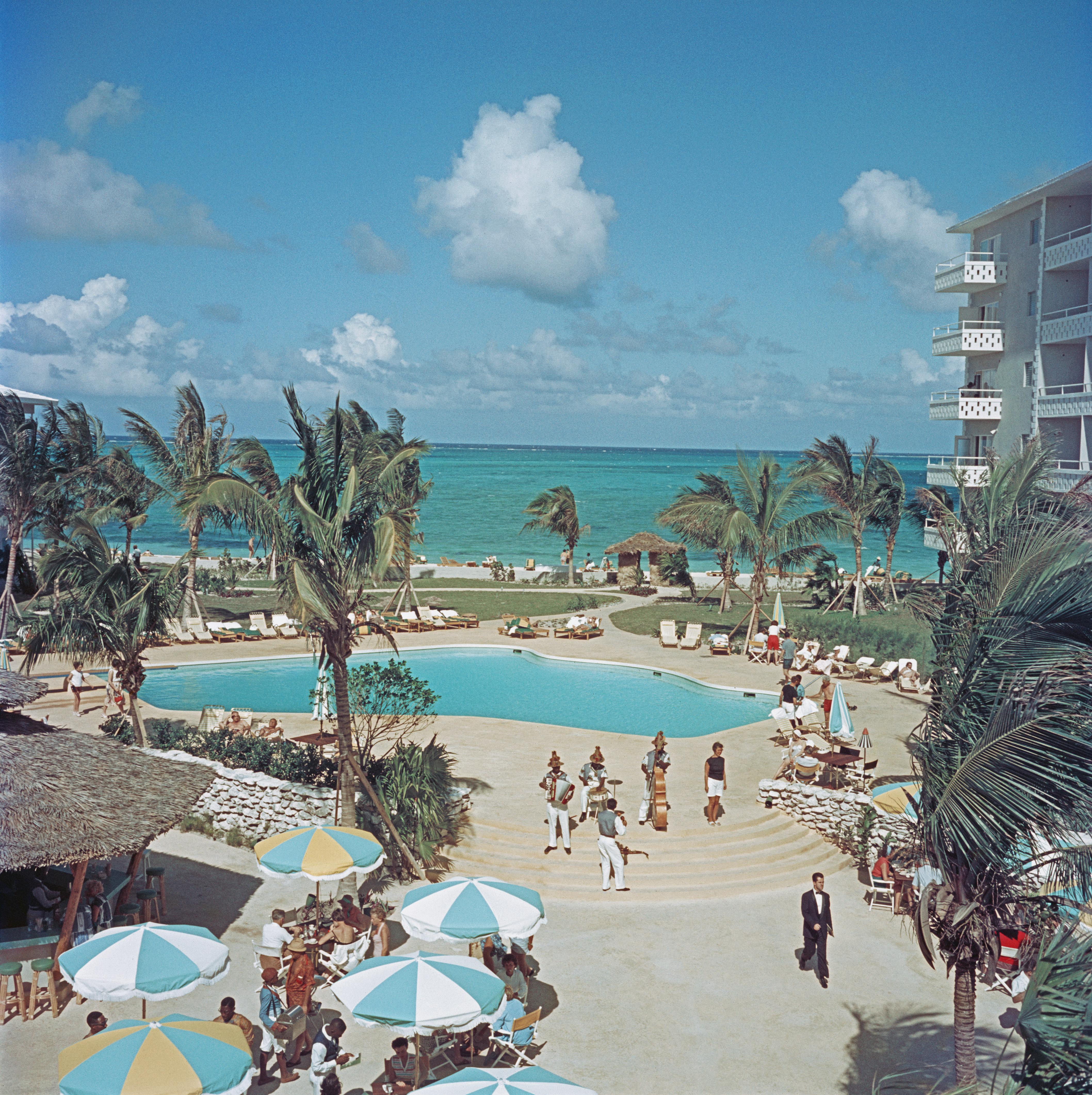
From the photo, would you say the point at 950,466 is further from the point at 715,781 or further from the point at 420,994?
the point at 420,994

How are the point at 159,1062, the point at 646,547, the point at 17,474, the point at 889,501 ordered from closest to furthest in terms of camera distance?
the point at 159,1062
the point at 17,474
the point at 889,501
the point at 646,547

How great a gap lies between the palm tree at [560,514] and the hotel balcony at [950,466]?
15432 millimetres

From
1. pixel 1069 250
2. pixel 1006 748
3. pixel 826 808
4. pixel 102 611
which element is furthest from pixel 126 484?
pixel 1069 250

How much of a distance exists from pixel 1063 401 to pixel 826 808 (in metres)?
22.5

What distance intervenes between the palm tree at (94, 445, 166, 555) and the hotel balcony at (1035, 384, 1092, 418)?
1185 inches

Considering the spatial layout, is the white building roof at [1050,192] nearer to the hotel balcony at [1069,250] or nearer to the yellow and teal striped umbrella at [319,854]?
the hotel balcony at [1069,250]

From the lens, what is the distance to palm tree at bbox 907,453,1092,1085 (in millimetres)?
7227

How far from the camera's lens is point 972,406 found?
127 feet

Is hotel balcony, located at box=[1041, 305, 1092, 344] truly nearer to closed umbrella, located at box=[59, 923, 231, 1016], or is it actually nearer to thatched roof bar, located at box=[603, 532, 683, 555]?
thatched roof bar, located at box=[603, 532, 683, 555]

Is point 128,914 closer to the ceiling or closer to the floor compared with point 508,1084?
closer to the floor

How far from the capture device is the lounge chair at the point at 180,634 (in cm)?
3122

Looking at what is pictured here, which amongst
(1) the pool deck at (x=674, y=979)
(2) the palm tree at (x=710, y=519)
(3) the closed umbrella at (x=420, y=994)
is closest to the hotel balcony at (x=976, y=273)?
(2) the palm tree at (x=710, y=519)

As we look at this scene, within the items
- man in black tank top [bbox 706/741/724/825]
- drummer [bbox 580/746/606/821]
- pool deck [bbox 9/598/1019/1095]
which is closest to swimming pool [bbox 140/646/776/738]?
pool deck [bbox 9/598/1019/1095]

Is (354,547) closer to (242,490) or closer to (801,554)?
(242,490)
